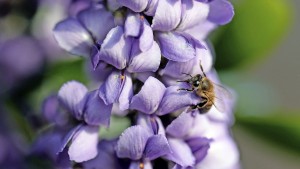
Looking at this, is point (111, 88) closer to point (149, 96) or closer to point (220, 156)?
point (149, 96)

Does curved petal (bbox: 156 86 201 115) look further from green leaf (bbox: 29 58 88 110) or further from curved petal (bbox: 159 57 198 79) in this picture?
green leaf (bbox: 29 58 88 110)

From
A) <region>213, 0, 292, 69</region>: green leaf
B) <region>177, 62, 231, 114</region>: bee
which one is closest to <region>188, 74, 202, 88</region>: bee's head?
<region>177, 62, 231, 114</region>: bee

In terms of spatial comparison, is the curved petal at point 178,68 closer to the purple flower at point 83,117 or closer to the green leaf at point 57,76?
the purple flower at point 83,117

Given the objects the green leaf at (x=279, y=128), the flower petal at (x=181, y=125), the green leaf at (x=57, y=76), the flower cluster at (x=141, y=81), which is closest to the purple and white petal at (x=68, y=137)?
the flower cluster at (x=141, y=81)

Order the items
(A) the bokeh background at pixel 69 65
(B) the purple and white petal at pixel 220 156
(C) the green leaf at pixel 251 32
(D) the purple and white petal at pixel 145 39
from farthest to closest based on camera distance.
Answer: (C) the green leaf at pixel 251 32, (A) the bokeh background at pixel 69 65, (B) the purple and white petal at pixel 220 156, (D) the purple and white petal at pixel 145 39

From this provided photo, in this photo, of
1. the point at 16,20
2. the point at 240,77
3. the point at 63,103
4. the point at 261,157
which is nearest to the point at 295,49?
the point at 261,157
